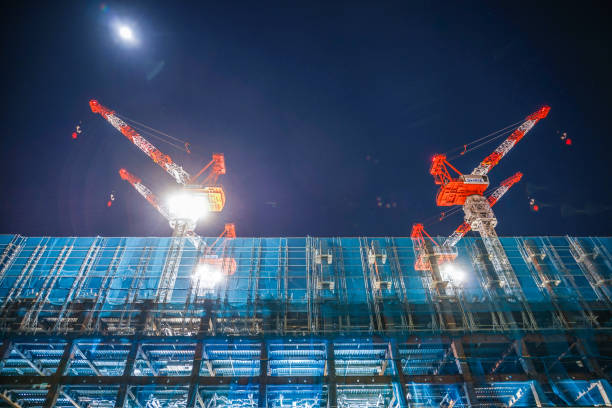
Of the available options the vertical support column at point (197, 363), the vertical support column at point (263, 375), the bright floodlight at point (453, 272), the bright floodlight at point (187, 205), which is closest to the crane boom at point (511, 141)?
the bright floodlight at point (453, 272)

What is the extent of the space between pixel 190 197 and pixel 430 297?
2874 centimetres

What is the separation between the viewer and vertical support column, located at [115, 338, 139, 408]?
16698 millimetres

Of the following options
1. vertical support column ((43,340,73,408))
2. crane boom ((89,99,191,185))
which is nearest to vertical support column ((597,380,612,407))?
vertical support column ((43,340,73,408))

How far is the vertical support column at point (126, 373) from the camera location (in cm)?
1670

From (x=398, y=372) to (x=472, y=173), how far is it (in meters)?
31.9

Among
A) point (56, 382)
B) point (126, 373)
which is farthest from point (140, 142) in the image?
point (126, 373)

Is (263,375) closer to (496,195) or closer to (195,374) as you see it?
(195,374)

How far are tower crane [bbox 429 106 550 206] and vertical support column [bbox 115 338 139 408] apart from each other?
3538 centimetres

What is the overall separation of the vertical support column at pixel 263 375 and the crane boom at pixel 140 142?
2677 cm

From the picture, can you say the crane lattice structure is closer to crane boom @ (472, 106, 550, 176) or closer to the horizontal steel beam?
the horizontal steel beam

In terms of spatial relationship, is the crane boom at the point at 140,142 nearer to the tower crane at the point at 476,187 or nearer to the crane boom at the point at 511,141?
the tower crane at the point at 476,187

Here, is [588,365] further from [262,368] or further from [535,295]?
[262,368]

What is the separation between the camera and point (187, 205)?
39281 millimetres

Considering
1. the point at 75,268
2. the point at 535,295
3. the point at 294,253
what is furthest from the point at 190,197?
the point at 535,295
